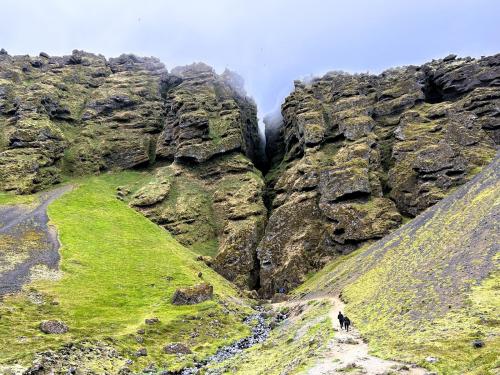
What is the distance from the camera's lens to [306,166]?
155875 millimetres

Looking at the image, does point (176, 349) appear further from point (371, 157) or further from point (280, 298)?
point (371, 157)

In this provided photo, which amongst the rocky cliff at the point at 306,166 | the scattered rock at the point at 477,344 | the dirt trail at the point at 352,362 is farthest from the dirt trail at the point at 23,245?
the scattered rock at the point at 477,344

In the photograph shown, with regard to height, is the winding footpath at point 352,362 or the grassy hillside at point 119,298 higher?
the grassy hillside at point 119,298

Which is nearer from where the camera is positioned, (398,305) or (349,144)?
(398,305)

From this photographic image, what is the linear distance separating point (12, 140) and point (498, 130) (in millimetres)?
191388

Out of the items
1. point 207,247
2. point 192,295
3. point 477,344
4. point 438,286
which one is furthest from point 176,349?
point 207,247

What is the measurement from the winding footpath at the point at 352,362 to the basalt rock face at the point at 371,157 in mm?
74846

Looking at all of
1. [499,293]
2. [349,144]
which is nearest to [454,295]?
[499,293]

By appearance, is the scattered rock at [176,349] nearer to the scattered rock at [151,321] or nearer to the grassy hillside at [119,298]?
the grassy hillside at [119,298]

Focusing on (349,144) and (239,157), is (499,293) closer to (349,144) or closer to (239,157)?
(349,144)

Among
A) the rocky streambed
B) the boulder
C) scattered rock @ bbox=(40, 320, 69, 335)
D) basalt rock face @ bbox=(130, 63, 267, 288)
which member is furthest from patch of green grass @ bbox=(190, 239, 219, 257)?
scattered rock @ bbox=(40, 320, 69, 335)

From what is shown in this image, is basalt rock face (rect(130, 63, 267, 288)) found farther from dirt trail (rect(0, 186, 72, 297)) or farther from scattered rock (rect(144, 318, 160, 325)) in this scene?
scattered rock (rect(144, 318, 160, 325))

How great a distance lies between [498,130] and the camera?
14525 cm

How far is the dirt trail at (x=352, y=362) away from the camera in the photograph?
1359 inches
